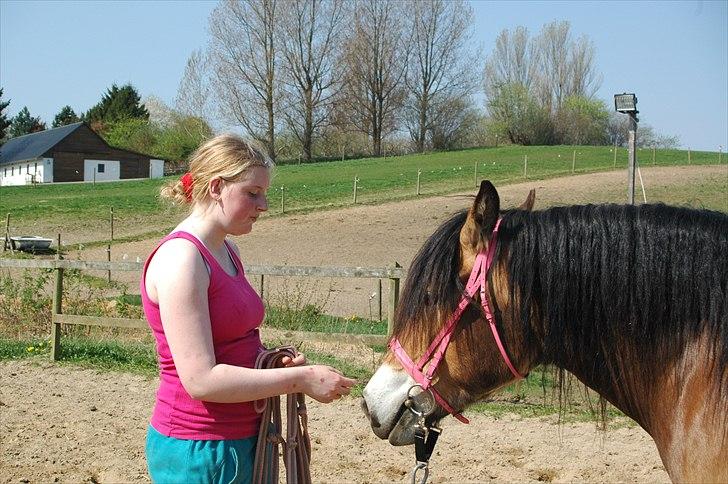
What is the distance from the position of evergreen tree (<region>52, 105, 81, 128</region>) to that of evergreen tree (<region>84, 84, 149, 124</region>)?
21.5ft

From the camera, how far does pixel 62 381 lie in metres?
7.58

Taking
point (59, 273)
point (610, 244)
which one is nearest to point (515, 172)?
point (59, 273)

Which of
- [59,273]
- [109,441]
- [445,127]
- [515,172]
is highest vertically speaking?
[445,127]

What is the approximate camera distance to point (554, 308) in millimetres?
2213

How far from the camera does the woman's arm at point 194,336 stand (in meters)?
2.02

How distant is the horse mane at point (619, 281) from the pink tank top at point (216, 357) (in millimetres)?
846

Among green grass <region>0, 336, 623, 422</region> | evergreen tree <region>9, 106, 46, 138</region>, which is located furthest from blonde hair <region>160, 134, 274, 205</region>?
evergreen tree <region>9, 106, 46, 138</region>

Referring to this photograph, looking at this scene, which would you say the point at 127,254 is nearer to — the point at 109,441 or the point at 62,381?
the point at 62,381

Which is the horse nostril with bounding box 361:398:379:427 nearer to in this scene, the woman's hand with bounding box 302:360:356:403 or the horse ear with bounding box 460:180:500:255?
the woman's hand with bounding box 302:360:356:403

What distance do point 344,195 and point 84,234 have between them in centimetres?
1181

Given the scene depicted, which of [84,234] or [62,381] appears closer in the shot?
[62,381]

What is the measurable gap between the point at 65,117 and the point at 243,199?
263ft

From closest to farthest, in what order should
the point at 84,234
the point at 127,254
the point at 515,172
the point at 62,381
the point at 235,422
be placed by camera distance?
the point at 235,422 < the point at 62,381 < the point at 127,254 < the point at 84,234 < the point at 515,172

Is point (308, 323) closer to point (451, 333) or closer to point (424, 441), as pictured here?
point (424, 441)
